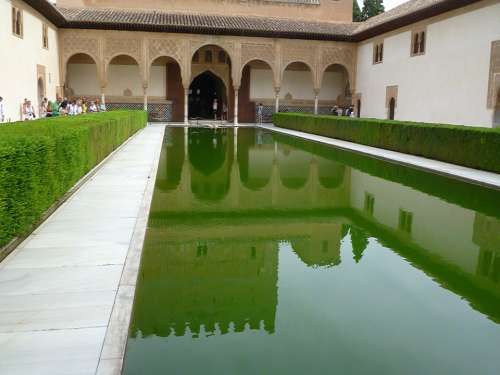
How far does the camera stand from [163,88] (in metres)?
28.5

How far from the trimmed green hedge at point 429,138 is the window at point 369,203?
3529 mm

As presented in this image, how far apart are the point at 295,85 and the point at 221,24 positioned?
6.14 meters

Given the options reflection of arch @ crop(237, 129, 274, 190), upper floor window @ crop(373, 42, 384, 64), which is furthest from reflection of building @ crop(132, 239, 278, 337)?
upper floor window @ crop(373, 42, 384, 64)

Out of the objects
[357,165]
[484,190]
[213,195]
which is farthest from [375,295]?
[357,165]

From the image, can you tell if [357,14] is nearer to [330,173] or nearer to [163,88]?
[163,88]

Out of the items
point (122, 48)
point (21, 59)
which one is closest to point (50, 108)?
point (21, 59)

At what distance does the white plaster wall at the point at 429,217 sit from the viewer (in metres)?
5.38

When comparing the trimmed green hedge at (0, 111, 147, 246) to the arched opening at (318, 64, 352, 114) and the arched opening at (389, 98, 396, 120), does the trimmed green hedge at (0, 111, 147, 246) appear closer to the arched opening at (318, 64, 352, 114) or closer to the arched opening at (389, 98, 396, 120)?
the arched opening at (389, 98, 396, 120)

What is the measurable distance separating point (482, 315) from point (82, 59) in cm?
2663

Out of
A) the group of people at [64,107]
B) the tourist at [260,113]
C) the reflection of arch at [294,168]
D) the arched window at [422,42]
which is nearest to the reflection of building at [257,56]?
the arched window at [422,42]

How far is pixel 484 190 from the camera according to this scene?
8617mm

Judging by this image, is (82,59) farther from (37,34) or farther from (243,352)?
(243,352)

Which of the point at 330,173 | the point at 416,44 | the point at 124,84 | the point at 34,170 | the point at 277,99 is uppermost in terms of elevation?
the point at 416,44

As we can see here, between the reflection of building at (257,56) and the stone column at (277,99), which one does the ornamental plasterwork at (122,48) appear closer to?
the reflection of building at (257,56)
